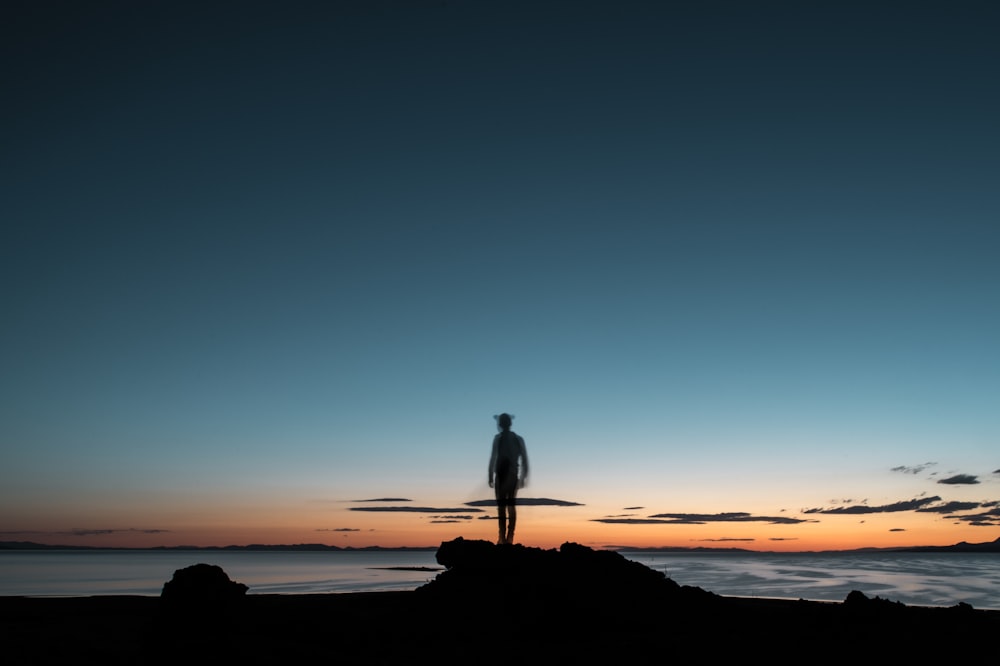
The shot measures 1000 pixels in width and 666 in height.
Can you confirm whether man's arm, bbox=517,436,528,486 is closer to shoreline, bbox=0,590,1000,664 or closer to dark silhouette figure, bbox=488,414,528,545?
dark silhouette figure, bbox=488,414,528,545

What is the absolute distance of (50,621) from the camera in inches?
366

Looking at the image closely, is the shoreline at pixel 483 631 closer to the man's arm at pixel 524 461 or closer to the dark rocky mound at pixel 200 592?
the dark rocky mound at pixel 200 592

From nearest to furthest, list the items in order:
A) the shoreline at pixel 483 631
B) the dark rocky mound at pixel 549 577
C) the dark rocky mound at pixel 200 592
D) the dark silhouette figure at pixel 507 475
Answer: the shoreline at pixel 483 631 → the dark rocky mound at pixel 200 592 → the dark rocky mound at pixel 549 577 → the dark silhouette figure at pixel 507 475

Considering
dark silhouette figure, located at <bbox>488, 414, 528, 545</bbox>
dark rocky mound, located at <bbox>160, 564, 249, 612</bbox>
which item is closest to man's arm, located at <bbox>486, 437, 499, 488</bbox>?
dark silhouette figure, located at <bbox>488, 414, 528, 545</bbox>

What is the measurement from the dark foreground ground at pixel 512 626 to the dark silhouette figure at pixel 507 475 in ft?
11.8

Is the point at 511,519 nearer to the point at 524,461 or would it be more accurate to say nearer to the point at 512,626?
the point at 524,461

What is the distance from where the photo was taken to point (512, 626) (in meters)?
8.90

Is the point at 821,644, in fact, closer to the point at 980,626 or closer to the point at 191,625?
the point at 980,626

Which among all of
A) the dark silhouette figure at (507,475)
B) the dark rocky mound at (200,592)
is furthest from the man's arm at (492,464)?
the dark rocky mound at (200,592)

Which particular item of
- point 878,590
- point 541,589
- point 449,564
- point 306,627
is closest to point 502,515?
point 449,564

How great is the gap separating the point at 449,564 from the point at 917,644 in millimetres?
5964

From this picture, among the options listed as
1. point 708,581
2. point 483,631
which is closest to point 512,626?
point 483,631

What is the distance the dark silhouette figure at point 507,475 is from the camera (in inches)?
572

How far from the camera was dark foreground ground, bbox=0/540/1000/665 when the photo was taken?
7.00 m
